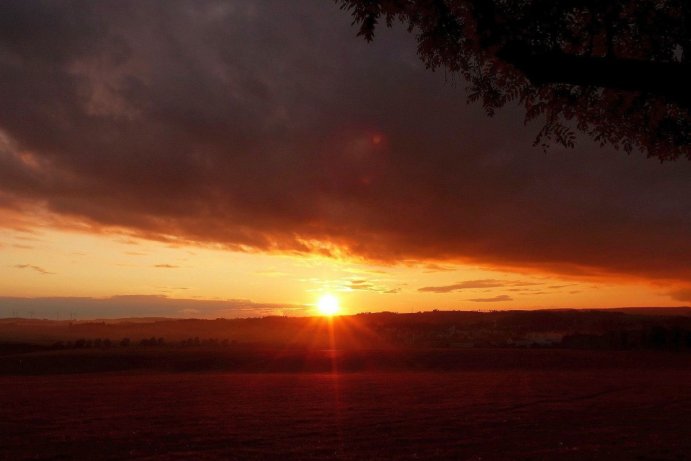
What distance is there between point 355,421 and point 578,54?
16026 mm

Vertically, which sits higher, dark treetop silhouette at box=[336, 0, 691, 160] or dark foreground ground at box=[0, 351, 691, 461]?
dark treetop silhouette at box=[336, 0, 691, 160]

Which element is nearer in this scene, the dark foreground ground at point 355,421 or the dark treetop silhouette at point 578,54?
the dark treetop silhouette at point 578,54

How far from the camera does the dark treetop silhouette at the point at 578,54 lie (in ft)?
27.3

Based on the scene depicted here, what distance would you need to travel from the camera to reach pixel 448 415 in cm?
2475

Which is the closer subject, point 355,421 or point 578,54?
point 578,54

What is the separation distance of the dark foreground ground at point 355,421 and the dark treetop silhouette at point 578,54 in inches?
336

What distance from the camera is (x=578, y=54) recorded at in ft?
39.4

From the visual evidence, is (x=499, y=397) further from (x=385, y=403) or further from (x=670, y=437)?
(x=670, y=437)

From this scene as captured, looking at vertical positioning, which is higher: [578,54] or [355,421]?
[578,54]

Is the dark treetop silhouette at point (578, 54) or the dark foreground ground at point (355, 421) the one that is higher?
the dark treetop silhouette at point (578, 54)

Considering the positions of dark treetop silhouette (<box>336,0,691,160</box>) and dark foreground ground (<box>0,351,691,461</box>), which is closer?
dark treetop silhouette (<box>336,0,691,160</box>)

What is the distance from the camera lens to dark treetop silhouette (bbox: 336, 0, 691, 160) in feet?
27.3

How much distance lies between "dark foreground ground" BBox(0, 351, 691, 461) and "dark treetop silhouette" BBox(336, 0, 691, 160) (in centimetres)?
852

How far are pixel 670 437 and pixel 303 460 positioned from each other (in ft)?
36.6
